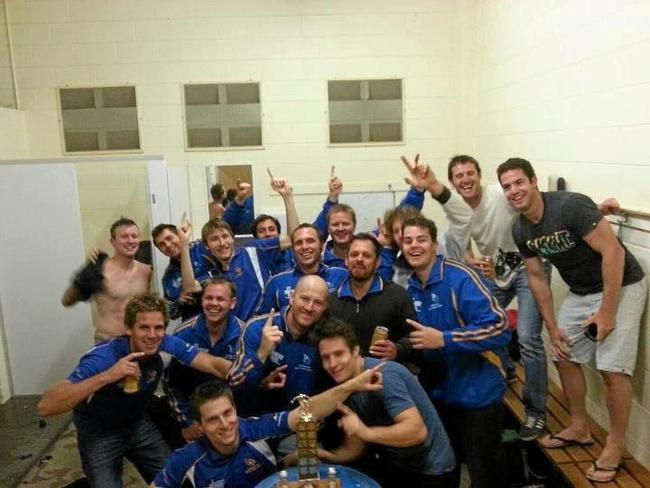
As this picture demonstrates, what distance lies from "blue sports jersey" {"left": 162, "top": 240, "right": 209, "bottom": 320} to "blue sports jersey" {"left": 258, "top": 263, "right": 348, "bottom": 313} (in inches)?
23.4

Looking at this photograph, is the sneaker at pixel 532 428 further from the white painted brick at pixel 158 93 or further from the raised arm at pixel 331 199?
the white painted brick at pixel 158 93

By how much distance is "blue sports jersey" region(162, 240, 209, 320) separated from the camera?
3.45m

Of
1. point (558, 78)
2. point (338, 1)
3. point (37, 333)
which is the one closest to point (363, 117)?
point (338, 1)

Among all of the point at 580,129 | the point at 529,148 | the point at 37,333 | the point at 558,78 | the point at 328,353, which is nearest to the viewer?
the point at 328,353

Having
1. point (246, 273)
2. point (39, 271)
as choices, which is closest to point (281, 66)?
Result: point (246, 273)

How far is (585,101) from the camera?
313 cm

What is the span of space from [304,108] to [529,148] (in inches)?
91.4

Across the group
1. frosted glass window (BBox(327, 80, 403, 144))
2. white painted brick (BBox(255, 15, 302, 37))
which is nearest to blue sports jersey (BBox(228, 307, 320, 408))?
frosted glass window (BBox(327, 80, 403, 144))

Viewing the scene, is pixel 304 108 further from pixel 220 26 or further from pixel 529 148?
pixel 529 148

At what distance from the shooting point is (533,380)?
301 centimetres

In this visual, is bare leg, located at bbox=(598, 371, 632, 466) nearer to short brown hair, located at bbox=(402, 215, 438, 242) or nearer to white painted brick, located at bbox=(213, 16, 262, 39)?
short brown hair, located at bbox=(402, 215, 438, 242)

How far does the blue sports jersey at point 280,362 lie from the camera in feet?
8.07

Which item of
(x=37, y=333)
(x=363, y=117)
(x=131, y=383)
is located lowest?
(x=37, y=333)

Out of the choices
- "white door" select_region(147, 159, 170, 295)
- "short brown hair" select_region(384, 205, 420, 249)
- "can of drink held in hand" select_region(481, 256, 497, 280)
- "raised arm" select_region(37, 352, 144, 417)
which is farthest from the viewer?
"white door" select_region(147, 159, 170, 295)
